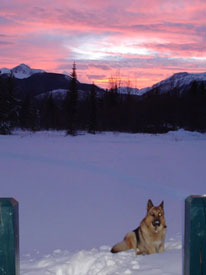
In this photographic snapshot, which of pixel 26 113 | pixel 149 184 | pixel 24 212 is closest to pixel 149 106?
pixel 26 113

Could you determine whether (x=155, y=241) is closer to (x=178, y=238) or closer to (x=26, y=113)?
(x=178, y=238)

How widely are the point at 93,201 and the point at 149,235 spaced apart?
3.87m

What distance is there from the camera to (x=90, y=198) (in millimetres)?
8203

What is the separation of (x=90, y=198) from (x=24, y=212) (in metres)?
1.85

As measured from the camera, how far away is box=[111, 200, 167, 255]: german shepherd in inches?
160

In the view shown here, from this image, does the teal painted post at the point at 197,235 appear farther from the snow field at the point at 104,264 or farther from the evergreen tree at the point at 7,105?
the evergreen tree at the point at 7,105

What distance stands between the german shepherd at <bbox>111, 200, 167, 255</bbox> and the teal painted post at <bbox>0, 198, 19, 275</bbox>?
2619 mm

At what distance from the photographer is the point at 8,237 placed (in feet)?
5.44

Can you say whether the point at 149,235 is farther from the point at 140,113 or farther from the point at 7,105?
the point at 140,113

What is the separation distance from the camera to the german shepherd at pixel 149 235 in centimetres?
407

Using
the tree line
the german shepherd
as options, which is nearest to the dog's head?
the german shepherd

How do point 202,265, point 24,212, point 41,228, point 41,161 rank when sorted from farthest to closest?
1. point 41,161
2. point 24,212
3. point 41,228
4. point 202,265

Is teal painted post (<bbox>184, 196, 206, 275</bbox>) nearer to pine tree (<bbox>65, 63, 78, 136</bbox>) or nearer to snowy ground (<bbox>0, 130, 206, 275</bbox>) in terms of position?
snowy ground (<bbox>0, 130, 206, 275</bbox>)

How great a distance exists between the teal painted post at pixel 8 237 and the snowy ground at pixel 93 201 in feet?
6.94
